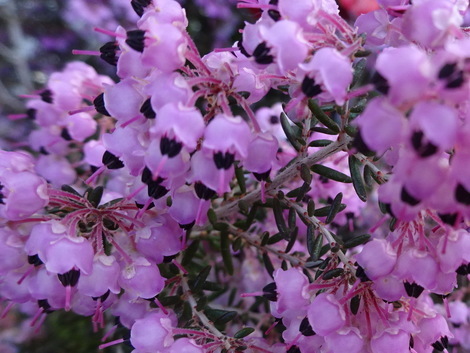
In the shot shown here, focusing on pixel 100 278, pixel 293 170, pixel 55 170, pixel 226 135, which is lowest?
pixel 55 170

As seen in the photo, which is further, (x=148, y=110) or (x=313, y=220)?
(x=313, y=220)

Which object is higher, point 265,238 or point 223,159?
point 223,159

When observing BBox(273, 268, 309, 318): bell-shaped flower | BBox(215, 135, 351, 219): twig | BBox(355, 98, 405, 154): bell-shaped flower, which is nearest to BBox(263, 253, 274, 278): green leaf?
BBox(215, 135, 351, 219): twig

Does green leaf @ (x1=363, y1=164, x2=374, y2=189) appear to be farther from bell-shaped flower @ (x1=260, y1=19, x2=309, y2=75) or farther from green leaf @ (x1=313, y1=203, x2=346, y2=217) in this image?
bell-shaped flower @ (x1=260, y1=19, x2=309, y2=75)

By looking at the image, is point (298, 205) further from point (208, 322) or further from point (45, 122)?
point (45, 122)

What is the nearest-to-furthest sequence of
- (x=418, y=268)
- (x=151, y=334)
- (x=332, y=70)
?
(x=332, y=70)
(x=418, y=268)
(x=151, y=334)

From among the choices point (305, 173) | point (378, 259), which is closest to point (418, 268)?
point (378, 259)

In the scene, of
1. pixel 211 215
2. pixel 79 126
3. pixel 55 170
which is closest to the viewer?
pixel 211 215

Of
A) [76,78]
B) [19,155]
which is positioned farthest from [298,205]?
[76,78]

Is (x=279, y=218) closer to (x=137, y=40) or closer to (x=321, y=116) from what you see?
(x=321, y=116)
